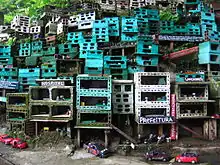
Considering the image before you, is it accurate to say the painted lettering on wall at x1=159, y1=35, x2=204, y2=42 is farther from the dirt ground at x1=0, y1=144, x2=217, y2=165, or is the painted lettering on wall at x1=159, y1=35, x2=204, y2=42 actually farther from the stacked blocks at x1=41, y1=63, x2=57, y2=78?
the dirt ground at x1=0, y1=144, x2=217, y2=165

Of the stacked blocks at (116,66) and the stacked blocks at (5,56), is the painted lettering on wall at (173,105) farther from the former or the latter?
the stacked blocks at (5,56)

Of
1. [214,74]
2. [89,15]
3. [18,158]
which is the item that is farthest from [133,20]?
[18,158]

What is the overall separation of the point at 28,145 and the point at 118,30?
30332mm

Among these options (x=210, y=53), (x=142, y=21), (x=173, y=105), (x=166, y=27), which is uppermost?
(x=142, y=21)

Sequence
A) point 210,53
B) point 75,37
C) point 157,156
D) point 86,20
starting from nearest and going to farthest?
1. point 157,156
2. point 210,53
3. point 75,37
4. point 86,20

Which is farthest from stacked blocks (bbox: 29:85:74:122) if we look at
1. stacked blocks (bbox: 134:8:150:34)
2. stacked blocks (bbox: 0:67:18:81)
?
stacked blocks (bbox: 134:8:150:34)

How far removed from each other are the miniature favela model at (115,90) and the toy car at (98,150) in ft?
0.44

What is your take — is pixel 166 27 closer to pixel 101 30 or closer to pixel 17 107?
pixel 101 30

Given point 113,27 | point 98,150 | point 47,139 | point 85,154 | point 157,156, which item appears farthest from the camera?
point 113,27

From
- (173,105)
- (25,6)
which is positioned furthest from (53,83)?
(25,6)

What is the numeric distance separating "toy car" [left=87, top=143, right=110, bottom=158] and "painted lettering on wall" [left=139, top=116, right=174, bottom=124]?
747 centimetres

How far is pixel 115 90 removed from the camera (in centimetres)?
4453

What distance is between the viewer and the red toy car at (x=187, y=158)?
34969 millimetres

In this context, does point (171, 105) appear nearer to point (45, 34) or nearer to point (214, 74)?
point (214, 74)
